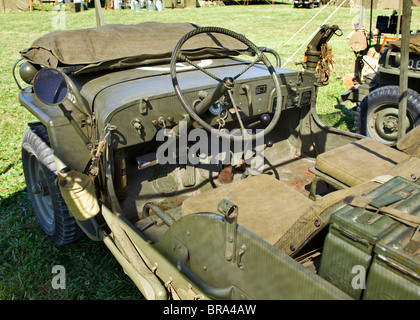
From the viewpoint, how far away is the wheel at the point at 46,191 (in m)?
3.12

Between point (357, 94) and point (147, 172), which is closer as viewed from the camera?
point (147, 172)

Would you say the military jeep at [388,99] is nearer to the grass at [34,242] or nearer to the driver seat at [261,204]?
the grass at [34,242]

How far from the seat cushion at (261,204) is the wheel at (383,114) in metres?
3.13

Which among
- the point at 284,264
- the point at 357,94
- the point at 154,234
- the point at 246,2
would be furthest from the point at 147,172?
the point at 246,2

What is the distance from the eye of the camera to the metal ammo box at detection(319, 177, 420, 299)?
1.36 meters

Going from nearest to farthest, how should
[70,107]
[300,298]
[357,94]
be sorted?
1. [300,298]
2. [70,107]
3. [357,94]

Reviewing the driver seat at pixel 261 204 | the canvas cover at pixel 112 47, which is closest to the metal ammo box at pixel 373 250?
the driver seat at pixel 261 204

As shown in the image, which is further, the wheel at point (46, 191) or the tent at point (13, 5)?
the tent at point (13, 5)

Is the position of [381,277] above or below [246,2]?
below

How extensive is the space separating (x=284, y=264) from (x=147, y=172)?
188 centimetres

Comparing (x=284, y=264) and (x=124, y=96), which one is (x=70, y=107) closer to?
(x=124, y=96)
